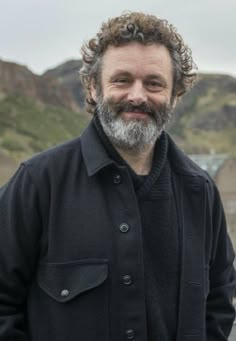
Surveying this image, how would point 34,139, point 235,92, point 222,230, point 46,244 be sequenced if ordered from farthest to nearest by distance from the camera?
point 235,92 → point 34,139 → point 222,230 → point 46,244

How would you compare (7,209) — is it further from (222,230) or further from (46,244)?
(222,230)

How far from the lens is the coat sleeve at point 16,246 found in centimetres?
214

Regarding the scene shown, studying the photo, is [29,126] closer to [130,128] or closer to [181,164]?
[181,164]

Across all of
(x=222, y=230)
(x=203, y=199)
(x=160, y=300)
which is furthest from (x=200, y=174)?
(x=160, y=300)

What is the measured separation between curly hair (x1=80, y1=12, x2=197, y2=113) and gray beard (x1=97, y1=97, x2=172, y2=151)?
0.13 metres

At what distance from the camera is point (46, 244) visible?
216cm

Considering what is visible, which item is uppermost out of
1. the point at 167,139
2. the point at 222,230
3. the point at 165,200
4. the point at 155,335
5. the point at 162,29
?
the point at 162,29

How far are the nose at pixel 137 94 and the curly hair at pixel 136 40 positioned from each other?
15cm

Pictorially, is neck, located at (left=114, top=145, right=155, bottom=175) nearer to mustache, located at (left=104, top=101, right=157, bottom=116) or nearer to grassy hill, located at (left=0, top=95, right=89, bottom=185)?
mustache, located at (left=104, top=101, right=157, bottom=116)

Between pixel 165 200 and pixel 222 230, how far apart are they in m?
0.37

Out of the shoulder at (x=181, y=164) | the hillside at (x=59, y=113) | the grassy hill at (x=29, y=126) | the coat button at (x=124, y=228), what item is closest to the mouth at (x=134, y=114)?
the shoulder at (x=181, y=164)

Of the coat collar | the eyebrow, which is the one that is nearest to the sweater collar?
the coat collar

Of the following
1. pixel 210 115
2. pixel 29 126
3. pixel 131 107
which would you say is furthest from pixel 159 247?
pixel 210 115

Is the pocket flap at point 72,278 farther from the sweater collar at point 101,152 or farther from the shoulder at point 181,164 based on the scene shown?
the shoulder at point 181,164
